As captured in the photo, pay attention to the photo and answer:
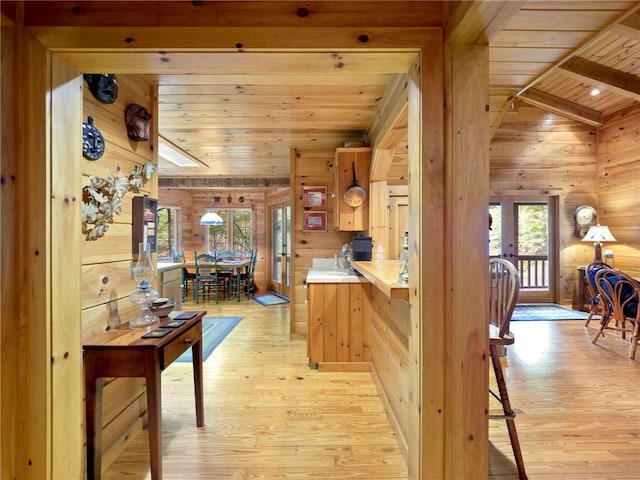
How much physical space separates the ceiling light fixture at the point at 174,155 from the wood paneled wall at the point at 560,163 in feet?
17.5

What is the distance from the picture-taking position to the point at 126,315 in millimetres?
1856

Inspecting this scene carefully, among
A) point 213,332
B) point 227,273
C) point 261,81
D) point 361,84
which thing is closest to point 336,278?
point 361,84

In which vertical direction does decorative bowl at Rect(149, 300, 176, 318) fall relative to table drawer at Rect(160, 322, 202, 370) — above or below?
above

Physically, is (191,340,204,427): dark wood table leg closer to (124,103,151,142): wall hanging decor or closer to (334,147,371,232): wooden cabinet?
(124,103,151,142): wall hanging decor

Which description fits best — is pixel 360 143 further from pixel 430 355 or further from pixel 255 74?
pixel 430 355

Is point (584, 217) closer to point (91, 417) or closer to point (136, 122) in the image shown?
point (136, 122)

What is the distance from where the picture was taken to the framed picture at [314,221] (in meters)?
3.76

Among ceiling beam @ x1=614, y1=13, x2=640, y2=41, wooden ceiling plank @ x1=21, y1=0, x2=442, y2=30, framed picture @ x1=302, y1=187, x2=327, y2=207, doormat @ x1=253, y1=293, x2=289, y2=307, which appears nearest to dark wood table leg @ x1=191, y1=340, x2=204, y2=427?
wooden ceiling plank @ x1=21, y1=0, x2=442, y2=30

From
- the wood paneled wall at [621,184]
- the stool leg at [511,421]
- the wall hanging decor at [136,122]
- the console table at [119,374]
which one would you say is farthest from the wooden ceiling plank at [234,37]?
the wood paneled wall at [621,184]

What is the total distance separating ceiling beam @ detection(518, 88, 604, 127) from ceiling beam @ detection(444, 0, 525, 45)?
5.49 metres

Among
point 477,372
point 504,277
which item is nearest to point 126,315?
point 477,372

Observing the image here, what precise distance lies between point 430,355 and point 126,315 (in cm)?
174

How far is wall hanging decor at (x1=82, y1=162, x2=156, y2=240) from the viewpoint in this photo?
5.12 feet

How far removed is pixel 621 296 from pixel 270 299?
5.35 m
